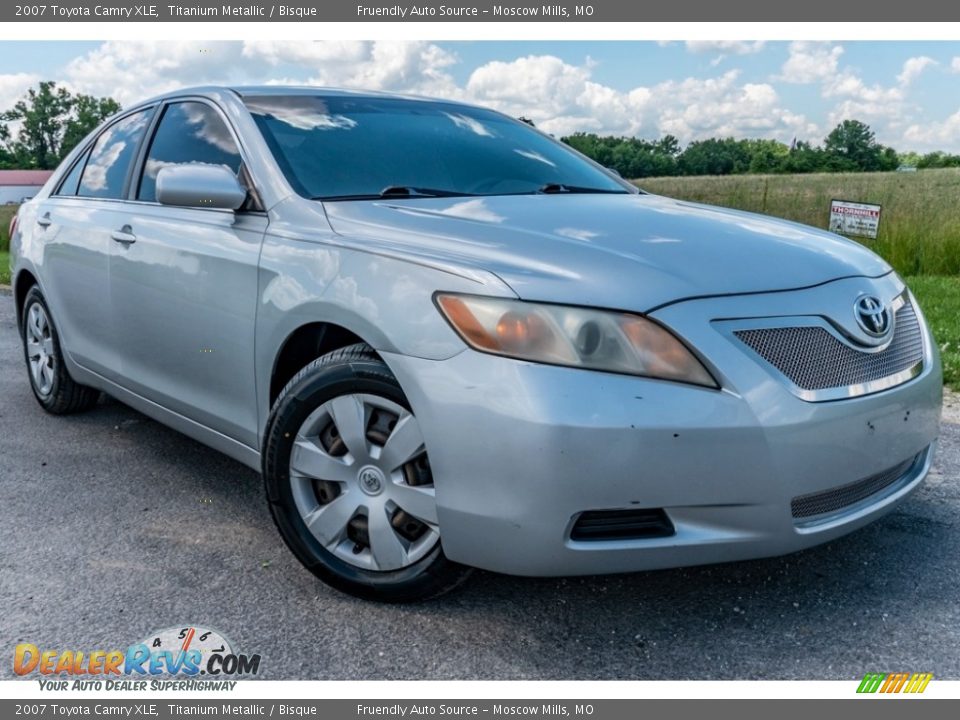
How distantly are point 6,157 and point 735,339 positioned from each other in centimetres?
10452

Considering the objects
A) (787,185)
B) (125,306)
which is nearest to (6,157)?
(787,185)

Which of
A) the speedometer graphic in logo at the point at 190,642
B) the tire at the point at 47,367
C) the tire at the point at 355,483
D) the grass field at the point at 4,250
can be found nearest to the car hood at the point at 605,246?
the tire at the point at 355,483

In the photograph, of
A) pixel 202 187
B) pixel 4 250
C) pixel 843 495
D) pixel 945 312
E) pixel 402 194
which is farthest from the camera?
pixel 4 250

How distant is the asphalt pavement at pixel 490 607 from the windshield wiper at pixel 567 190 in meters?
1.48

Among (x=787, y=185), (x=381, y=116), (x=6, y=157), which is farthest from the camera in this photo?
(x=6, y=157)

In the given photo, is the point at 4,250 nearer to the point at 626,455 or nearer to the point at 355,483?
the point at 355,483

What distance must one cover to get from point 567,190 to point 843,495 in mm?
1634

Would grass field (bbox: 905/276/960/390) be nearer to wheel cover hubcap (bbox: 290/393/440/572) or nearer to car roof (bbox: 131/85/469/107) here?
car roof (bbox: 131/85/469/107)

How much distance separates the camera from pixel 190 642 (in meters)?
2.57

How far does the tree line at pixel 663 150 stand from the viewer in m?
8.33

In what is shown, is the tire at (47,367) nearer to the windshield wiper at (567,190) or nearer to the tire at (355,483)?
the tire at (355,483)

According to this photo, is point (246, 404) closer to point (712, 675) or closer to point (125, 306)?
point (125, 306)

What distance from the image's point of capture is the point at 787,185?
16500 mm

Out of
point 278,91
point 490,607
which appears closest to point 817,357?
point 490,607
